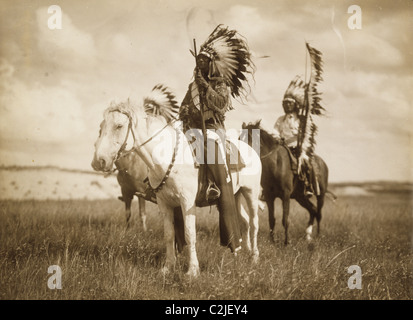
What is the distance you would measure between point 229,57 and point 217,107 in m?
0.64

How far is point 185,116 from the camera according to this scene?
4.52 m

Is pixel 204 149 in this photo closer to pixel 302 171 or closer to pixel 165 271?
pixel 165 271

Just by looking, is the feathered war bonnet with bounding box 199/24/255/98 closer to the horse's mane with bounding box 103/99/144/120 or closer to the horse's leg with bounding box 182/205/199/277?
the horse's mane with bounding box 103/99/144/120

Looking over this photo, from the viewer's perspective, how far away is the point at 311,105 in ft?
17.7

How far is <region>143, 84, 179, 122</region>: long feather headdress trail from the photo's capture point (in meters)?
4.51

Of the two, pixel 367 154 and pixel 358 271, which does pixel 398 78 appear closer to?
pixel 367 154

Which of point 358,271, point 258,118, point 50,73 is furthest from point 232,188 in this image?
point 50,73

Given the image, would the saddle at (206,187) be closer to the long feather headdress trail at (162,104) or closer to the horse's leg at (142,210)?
the long feather headdress trail at (162,104)

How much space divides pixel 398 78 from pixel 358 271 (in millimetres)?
2561

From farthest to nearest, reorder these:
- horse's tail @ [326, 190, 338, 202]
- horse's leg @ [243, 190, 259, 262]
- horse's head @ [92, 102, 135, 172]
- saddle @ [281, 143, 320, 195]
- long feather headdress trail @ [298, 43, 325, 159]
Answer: horse's tail @ [326, 190, 338, 202] < saddle @ [281, 143, 320, 195] < long feather headdress trail @ [298, 43, 325, 159] < horse's leg @ [243, 190, 259, 262] < horse's head @ [92, 102, 135, 172]

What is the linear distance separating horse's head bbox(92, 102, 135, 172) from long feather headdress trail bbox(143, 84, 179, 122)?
0.30m

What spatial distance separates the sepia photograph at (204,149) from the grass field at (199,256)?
2cm

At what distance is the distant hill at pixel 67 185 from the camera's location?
513 centimetres

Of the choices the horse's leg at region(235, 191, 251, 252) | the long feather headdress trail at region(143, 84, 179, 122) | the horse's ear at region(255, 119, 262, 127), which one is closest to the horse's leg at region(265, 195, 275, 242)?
the horse's leg at region(235, 191, 251, 252)
